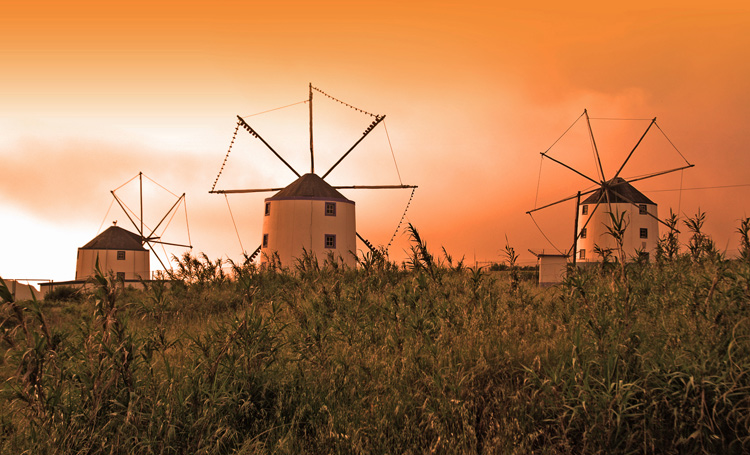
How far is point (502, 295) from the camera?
9.38 meters

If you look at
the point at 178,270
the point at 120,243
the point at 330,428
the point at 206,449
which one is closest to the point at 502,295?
the point at 330,428

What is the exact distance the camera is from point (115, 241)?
149 ft

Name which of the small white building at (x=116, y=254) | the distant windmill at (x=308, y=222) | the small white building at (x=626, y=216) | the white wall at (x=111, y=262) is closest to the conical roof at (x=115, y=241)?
the small white building at (x=116, y=254)

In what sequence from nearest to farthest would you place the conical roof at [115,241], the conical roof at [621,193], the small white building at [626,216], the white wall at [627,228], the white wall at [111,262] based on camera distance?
1. the white wall at [627,228]
2. the small white building at [626,216]
3. the conical roof at [621,193]
4. the white wall at [111,262]
5. the conical roof at [115,241]

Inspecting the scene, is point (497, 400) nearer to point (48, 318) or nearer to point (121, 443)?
point (121, 443)

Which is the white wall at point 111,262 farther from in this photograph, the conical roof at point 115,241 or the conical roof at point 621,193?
the conical roof at point 621,193

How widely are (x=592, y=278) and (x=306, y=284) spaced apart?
5.53m

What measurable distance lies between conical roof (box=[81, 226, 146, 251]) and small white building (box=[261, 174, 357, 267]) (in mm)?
20510

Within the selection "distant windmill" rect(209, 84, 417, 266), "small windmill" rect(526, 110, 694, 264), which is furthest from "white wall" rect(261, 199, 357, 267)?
"small windmill" rect(526, 110, 694, 264)

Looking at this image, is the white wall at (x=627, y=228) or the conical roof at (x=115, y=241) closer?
the white wall at (x=627, y=228)

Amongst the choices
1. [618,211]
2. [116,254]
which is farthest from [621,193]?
[116,254]

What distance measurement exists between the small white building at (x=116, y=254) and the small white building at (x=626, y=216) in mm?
32956

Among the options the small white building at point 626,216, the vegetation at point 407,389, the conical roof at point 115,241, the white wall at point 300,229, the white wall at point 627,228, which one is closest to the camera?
the vegetation at point 407,389

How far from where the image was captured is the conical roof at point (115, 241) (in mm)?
44562
